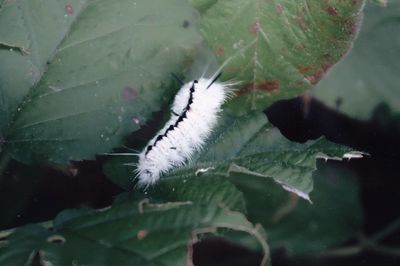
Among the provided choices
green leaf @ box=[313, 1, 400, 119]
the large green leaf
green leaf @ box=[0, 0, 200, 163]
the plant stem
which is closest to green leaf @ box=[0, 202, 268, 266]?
the large green leaf

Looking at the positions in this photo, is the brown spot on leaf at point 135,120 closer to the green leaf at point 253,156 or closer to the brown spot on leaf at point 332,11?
the green leaf at point 253,156

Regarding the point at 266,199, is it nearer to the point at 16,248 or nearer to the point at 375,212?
the point at 375,212

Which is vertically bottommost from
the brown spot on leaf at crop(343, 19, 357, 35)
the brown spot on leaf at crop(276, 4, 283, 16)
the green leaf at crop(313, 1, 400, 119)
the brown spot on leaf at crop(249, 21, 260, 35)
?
the green leaf at crop(313, 1, 400, 119)

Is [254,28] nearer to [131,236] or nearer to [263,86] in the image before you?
[263,86]

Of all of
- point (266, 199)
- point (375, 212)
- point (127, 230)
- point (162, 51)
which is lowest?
point (375, 212)

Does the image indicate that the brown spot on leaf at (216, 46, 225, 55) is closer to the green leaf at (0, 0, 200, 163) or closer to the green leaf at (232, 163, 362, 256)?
the green leaf at (0, 0, 200, 163)

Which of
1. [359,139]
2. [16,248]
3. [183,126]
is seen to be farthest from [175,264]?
[359,139]
